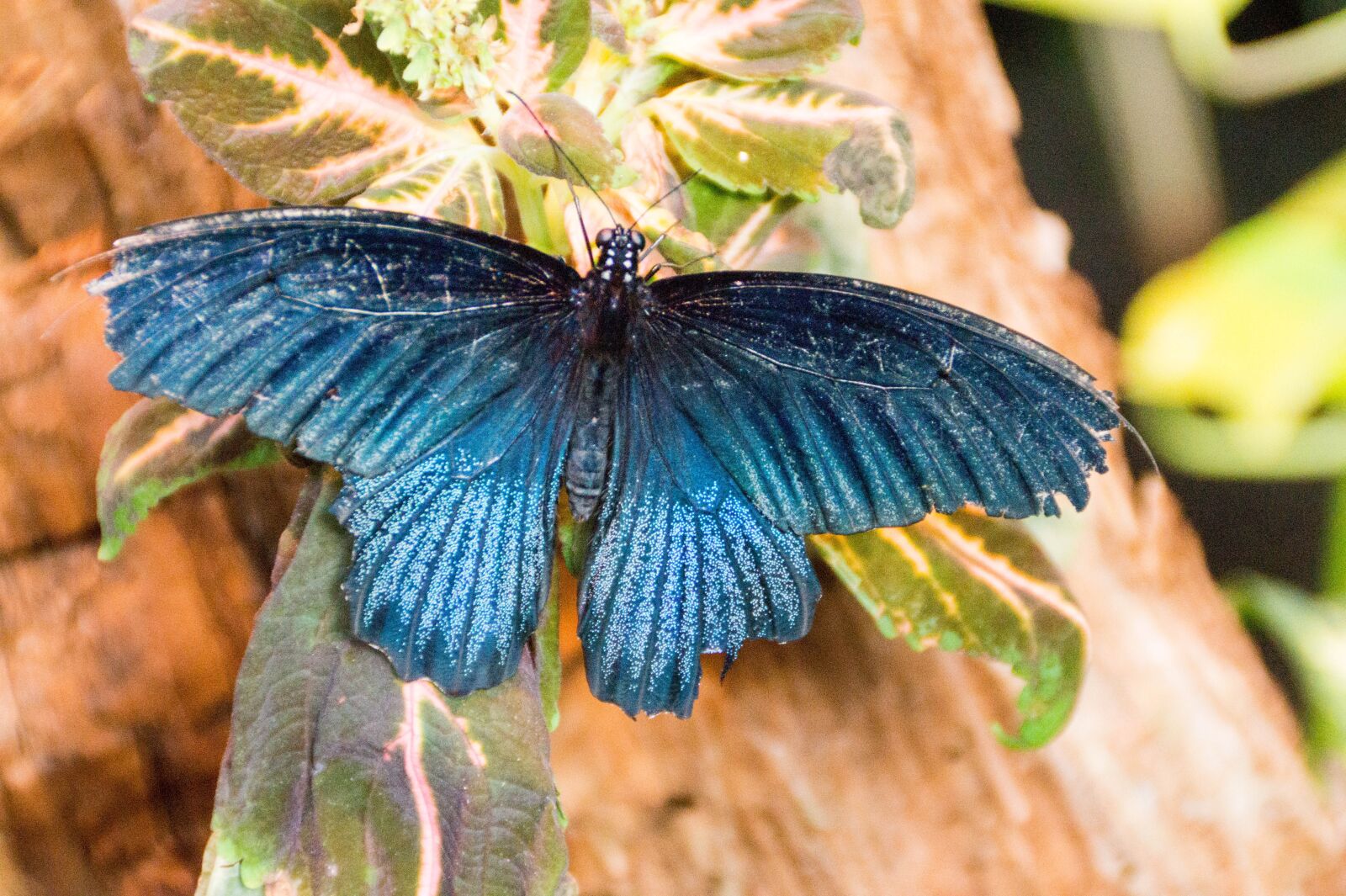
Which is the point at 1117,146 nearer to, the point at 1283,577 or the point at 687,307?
the point at 1283,577

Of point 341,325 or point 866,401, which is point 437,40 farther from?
point 866,401

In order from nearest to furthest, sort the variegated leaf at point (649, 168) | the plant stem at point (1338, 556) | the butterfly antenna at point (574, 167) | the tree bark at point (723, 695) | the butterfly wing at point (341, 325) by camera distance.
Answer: the butterfly wing at point (341, 325) → the butterfly antenna at point (574, 167) → the variegated leaf at point (649, 168) → the tree bark at point (723, 695) → the plant stem at point (1338, 556)

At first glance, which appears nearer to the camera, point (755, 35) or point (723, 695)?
point (755, 35)

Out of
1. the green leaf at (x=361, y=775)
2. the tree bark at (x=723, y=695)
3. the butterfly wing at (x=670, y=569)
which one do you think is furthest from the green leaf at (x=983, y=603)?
the green leaf at (x=361, y=775)

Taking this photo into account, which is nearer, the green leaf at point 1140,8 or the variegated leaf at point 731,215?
the variegated leaf at point 731,215

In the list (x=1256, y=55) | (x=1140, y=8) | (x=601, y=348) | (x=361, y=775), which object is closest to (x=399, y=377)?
(x=601, y=348)

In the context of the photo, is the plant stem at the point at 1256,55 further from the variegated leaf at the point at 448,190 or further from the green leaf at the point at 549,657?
the green leaf at the point at 549,657

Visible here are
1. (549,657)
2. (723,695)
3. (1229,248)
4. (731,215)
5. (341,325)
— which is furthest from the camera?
(1229,248)

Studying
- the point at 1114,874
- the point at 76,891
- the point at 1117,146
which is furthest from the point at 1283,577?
the point at 76,891
